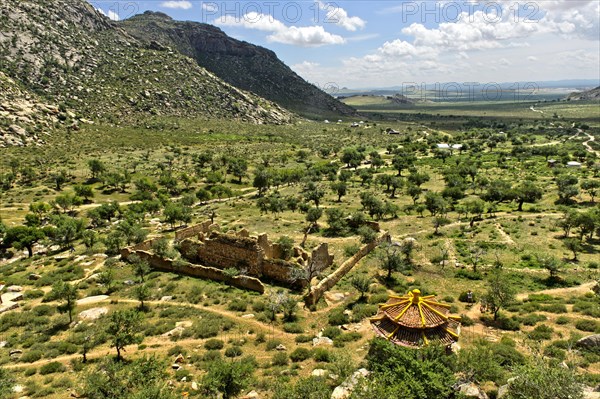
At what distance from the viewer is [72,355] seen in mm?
23688

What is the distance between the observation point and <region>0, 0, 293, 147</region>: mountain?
131250mm

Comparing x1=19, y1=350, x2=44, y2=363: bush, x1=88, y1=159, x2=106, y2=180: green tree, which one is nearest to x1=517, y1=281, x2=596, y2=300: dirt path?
x1=19, y1=350, x2=44, y2=363: bush

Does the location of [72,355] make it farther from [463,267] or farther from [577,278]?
[577,278]

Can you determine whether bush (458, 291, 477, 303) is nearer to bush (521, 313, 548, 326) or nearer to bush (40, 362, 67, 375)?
bush (521, 313, 548, 326)

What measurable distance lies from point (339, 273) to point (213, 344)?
15.2 metres

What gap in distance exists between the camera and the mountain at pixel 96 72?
131 metres

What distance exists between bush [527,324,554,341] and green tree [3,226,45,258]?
179ft

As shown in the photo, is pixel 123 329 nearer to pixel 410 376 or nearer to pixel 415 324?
pixel 410 376

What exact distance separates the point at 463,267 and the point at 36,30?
170 m

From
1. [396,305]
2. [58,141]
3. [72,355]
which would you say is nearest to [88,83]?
[58,141]

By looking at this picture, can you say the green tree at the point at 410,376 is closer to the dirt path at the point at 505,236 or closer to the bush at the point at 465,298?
the bush at the point at 465,298

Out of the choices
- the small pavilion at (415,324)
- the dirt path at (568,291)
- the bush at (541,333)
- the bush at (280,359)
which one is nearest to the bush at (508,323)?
the bush at (541,333)

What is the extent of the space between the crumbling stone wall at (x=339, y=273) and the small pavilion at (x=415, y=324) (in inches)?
351

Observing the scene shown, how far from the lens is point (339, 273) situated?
35688 millimetres
